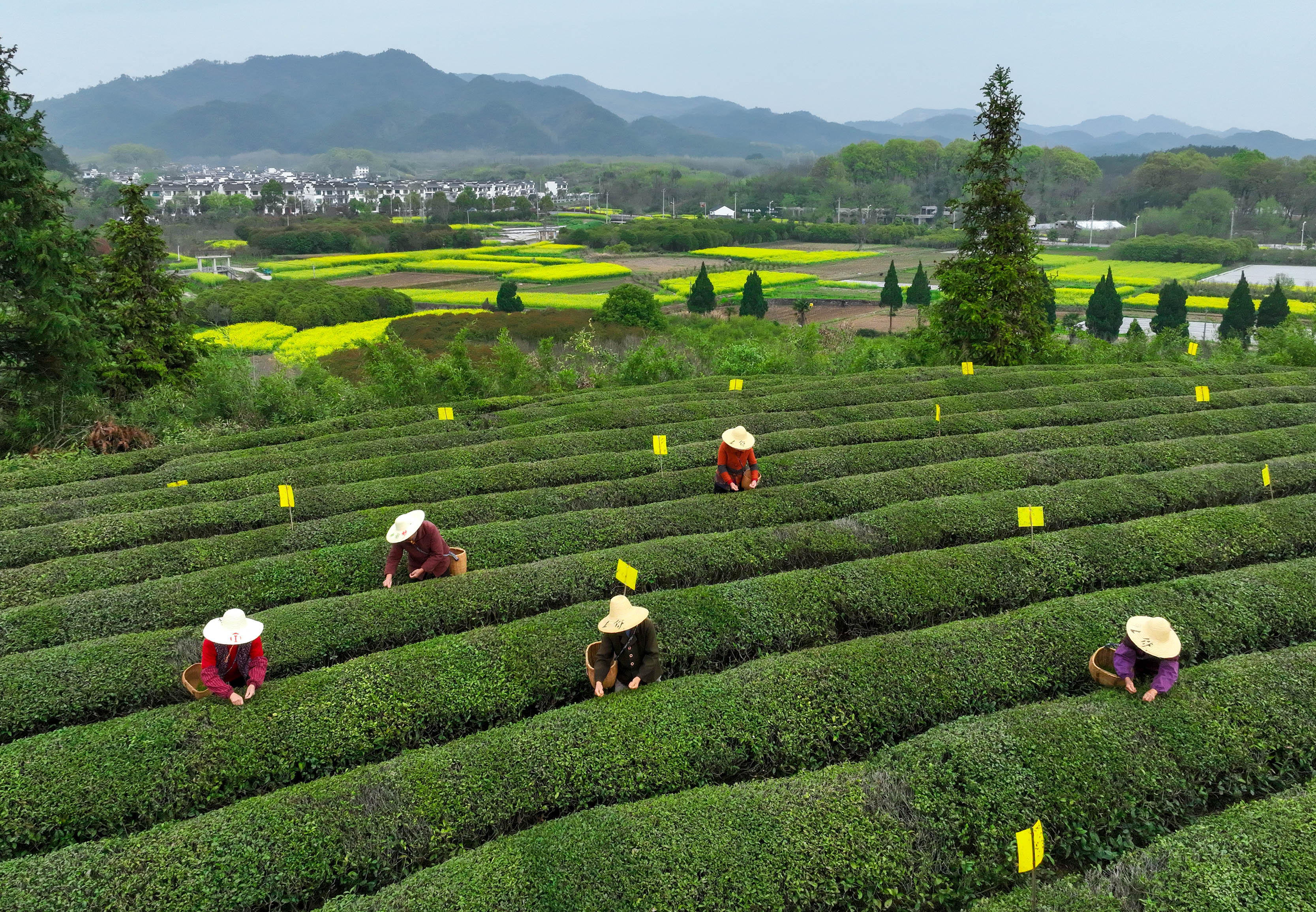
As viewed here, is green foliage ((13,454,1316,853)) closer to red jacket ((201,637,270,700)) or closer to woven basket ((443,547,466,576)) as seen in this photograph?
red jacket ((201,637,270,700))

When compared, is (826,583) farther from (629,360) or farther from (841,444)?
(629,360)

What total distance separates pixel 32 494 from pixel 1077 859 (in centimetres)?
1772

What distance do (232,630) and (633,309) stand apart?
135 feet

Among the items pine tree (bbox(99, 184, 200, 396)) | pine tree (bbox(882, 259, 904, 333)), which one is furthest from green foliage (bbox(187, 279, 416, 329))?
pine tree (bbox(882, 259, 904, 333))

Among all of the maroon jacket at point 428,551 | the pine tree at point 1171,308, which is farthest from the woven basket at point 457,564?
the pine tree at point 1171,308

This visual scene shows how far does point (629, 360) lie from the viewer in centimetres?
2844

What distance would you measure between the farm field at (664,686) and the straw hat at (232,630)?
707mm

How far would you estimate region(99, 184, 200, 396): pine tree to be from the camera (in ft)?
80.3

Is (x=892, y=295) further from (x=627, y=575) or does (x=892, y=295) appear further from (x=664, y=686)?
(x=664, y=686)

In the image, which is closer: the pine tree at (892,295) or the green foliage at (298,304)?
the green foliage at (298,304)

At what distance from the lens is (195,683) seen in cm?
869

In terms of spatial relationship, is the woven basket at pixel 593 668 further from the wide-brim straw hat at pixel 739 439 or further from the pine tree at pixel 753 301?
the pine tree at pixel 753 301

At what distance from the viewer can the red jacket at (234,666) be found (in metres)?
8.24

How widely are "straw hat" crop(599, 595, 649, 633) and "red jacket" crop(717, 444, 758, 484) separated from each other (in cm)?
561
